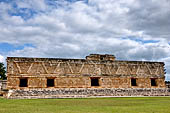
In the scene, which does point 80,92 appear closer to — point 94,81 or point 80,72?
point 80,72

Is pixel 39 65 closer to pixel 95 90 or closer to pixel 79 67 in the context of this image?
pixel 79 67

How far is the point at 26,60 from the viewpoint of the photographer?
27062mm

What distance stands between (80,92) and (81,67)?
11.2 ft

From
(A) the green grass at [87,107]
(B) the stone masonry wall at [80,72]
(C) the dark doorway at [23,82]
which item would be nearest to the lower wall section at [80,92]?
(B) the stone masonry wall at [80,72]

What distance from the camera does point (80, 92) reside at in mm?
27938

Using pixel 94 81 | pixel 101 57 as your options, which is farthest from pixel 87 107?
pixel 101 57

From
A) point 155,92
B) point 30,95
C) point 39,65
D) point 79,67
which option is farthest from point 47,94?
point 155,92

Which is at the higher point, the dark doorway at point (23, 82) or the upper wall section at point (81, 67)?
the upper wall section at point (81, 67)

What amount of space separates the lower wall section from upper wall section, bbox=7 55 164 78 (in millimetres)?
2049

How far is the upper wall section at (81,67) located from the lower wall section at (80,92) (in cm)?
205

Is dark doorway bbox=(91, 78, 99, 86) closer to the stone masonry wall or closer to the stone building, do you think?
the stone building

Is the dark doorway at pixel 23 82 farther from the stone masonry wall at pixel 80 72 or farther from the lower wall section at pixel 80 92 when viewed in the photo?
the lower wall section at pixel 80 92

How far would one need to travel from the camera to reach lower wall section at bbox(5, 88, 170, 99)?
84.4 feet

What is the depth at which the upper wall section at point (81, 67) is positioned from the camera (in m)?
26.7
